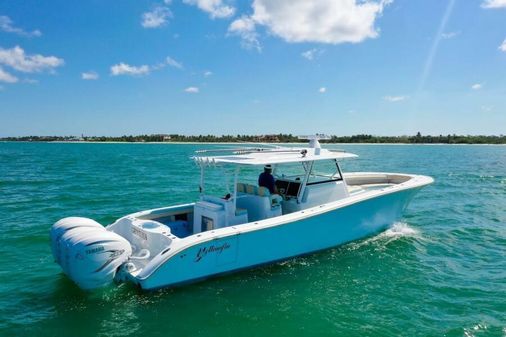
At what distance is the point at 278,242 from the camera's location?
7484 millimetres

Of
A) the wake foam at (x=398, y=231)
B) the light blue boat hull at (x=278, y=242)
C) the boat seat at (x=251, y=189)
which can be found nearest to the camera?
the light blue boat hull at (x=278, y=242)

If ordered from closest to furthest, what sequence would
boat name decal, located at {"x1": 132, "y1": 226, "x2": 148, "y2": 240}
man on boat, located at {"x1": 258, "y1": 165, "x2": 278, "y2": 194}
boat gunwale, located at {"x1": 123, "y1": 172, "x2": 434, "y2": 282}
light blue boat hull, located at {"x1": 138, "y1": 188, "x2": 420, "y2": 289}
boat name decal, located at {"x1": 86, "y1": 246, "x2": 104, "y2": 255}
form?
boat name decal, located at {"x1": 86, "y1": 246, "x2": 104, "y2": 255} < boat gunwale, located at {"x1": 123, "y1": 172, "x2": 434, "y2": 282} < light blue boat hull, located at {"x1": 138, "y1": 188, "x2": 420, "y2": 289} < boat name decal, located at {"x1": 132, "y1": 226, "x2": 148, "y2": 240} < man on boat, located at {"x1": 258, "y1": 165, "x2": 278, "y2": 194}

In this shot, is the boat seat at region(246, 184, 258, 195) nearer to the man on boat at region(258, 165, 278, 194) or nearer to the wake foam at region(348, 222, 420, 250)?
the man on boat at region(258, 165, 278, 194)

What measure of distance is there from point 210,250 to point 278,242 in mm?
1498

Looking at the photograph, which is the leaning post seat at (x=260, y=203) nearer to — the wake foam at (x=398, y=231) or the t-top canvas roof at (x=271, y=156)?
the t-top canvas roof at (x=271, y=156)

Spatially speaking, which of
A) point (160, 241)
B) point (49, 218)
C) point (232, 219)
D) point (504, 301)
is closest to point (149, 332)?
point (160, 241)

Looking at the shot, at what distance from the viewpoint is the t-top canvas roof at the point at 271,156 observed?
775 centimetres

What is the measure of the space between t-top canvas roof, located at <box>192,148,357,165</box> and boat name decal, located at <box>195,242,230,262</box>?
5.47ft

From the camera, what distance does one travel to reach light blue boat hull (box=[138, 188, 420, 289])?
638 centimetres

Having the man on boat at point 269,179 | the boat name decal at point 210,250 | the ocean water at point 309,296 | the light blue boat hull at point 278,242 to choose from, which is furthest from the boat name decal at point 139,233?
the man on boat at point 269,179

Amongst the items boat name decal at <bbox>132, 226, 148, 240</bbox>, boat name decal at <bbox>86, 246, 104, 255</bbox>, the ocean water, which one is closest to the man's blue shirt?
the ocean water

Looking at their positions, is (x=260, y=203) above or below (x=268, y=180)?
below

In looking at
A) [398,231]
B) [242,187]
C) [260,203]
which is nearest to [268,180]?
[242,187]

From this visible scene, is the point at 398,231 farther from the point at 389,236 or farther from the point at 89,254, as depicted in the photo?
A: the point at 89,254
